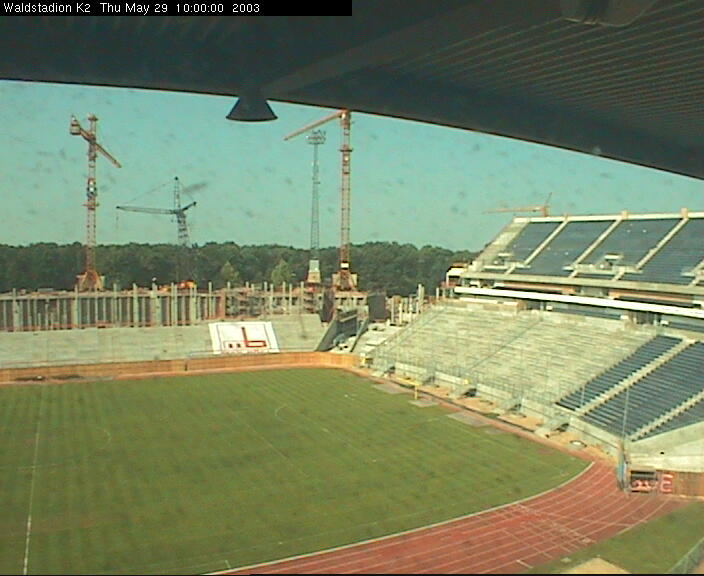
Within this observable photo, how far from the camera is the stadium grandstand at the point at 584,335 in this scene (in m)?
10.4

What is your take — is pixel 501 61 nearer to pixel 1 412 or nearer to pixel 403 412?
pixel 403 412

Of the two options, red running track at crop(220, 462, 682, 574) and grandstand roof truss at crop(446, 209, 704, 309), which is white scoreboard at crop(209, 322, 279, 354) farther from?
red running track at crop(220, 462, 682, 574)

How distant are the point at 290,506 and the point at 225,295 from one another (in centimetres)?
1359

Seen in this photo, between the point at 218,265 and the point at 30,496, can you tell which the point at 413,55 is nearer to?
the point at 30,496

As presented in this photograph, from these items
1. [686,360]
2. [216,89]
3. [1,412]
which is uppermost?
[216,89]

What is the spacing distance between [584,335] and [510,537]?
27.5 feet

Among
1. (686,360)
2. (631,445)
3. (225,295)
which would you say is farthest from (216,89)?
(225,295)

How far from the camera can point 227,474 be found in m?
8.28

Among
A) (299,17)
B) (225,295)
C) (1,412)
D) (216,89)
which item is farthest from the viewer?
(225,295)

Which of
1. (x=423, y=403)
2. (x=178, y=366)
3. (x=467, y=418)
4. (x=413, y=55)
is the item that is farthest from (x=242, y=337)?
(x=413, y=55)

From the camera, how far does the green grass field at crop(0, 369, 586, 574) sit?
19.9 feet

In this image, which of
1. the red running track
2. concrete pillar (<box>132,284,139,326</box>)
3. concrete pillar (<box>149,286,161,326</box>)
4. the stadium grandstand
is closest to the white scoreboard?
concrete pillar (<box>149,286,161,326</box>)

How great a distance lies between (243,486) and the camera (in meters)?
7.80

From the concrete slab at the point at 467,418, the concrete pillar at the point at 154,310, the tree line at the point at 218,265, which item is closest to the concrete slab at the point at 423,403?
the concrete slab at the point at 467,418
